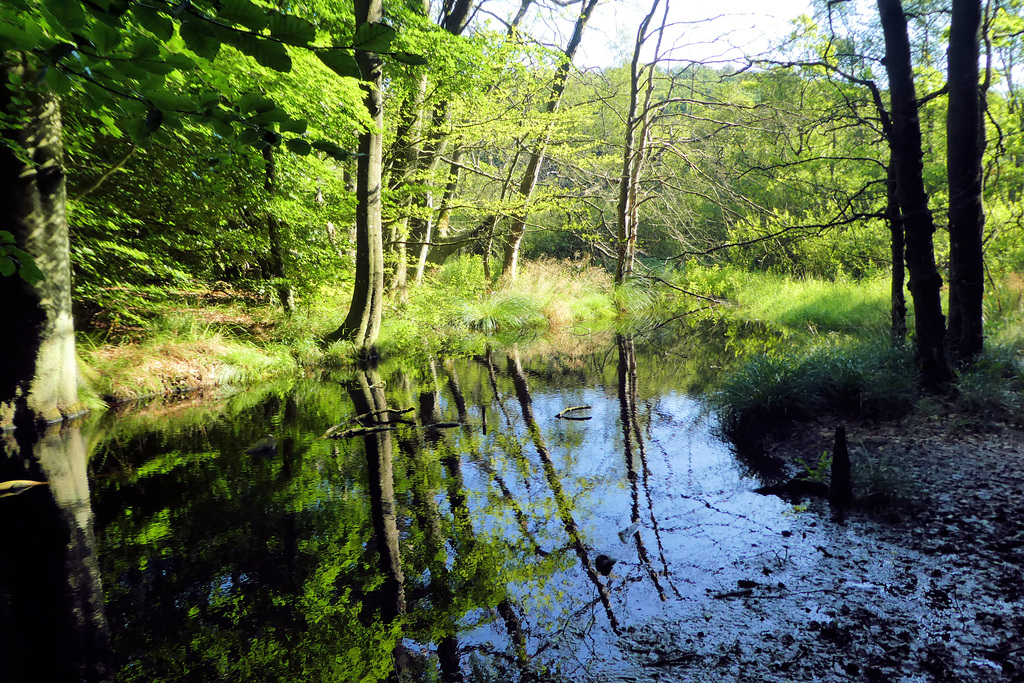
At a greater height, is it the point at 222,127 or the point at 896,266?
the point at 222,127

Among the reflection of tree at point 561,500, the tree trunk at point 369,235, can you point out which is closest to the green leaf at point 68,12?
the reflection of tree at point 561,500

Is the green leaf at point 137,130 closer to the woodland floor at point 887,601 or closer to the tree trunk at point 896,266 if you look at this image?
the woodland floor at point 887,601

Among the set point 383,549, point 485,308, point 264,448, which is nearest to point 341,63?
point 383,549

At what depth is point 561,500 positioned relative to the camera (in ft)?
12.2

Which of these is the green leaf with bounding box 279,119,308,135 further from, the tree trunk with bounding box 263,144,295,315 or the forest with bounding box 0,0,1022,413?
the tree trunk with bounding box 263,144,295,315

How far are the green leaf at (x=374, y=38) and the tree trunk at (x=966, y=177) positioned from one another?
19.3ft

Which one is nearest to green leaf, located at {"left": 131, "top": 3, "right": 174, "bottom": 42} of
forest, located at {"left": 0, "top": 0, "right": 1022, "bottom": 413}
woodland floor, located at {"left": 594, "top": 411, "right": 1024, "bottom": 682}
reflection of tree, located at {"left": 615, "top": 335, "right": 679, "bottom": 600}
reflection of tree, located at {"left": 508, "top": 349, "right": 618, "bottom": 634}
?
forest, located at {"left": 0, "top": 0, "right": 1022, "bottom": 413}

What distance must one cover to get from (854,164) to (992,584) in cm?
1849

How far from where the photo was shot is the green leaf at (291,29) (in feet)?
2.97

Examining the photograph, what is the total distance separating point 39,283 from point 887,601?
6.77 meters

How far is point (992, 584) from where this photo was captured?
2438mm

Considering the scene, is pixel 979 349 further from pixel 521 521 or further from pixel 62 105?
pixel 62 105

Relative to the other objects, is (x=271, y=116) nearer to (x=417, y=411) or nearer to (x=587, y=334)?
(x=417, y=411)

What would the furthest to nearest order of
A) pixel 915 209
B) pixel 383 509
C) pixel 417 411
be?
1. pixel 417 411
2. pixel 915 209
3. pixel 383 509
